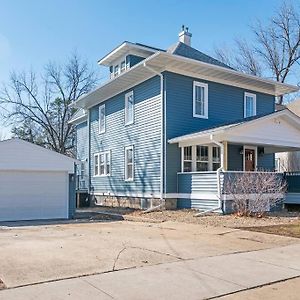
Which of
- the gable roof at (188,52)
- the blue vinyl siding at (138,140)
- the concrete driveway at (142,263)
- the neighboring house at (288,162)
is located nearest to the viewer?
the concrete driveway at (142,263)

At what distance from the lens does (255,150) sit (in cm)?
1983

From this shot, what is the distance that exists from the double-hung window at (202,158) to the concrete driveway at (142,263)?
7336 millimetres

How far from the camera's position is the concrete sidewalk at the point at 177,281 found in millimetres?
5164

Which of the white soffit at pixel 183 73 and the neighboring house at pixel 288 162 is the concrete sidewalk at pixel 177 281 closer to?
the white soffit at pixel 183 73

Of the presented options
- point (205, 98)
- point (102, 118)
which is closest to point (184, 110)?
point (205, 98)

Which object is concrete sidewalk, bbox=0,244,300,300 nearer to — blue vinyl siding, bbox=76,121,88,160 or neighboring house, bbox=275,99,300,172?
blue vinyl siding, bbox=76,121,88,160

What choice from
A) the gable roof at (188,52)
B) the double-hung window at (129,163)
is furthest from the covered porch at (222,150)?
the gable roof at (188,52)

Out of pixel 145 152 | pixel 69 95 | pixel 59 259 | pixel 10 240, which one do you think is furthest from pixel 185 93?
pixel 69 95

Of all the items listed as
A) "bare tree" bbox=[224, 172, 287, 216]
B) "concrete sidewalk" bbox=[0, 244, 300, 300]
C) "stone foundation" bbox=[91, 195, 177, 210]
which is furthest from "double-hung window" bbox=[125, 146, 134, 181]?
"concrete sidewalk" bbox=[0, 244, 300, 300]

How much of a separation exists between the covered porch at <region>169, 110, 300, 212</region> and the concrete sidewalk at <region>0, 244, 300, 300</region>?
8.15 metres

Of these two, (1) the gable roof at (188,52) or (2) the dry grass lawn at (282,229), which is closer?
(2) the dry grass lawn at (282,229)

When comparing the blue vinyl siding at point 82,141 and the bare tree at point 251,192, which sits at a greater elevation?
the blue vinyl siding at point 82,141

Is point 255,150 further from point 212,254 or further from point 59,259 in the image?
point 59,259

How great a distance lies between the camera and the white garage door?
15.6 m
